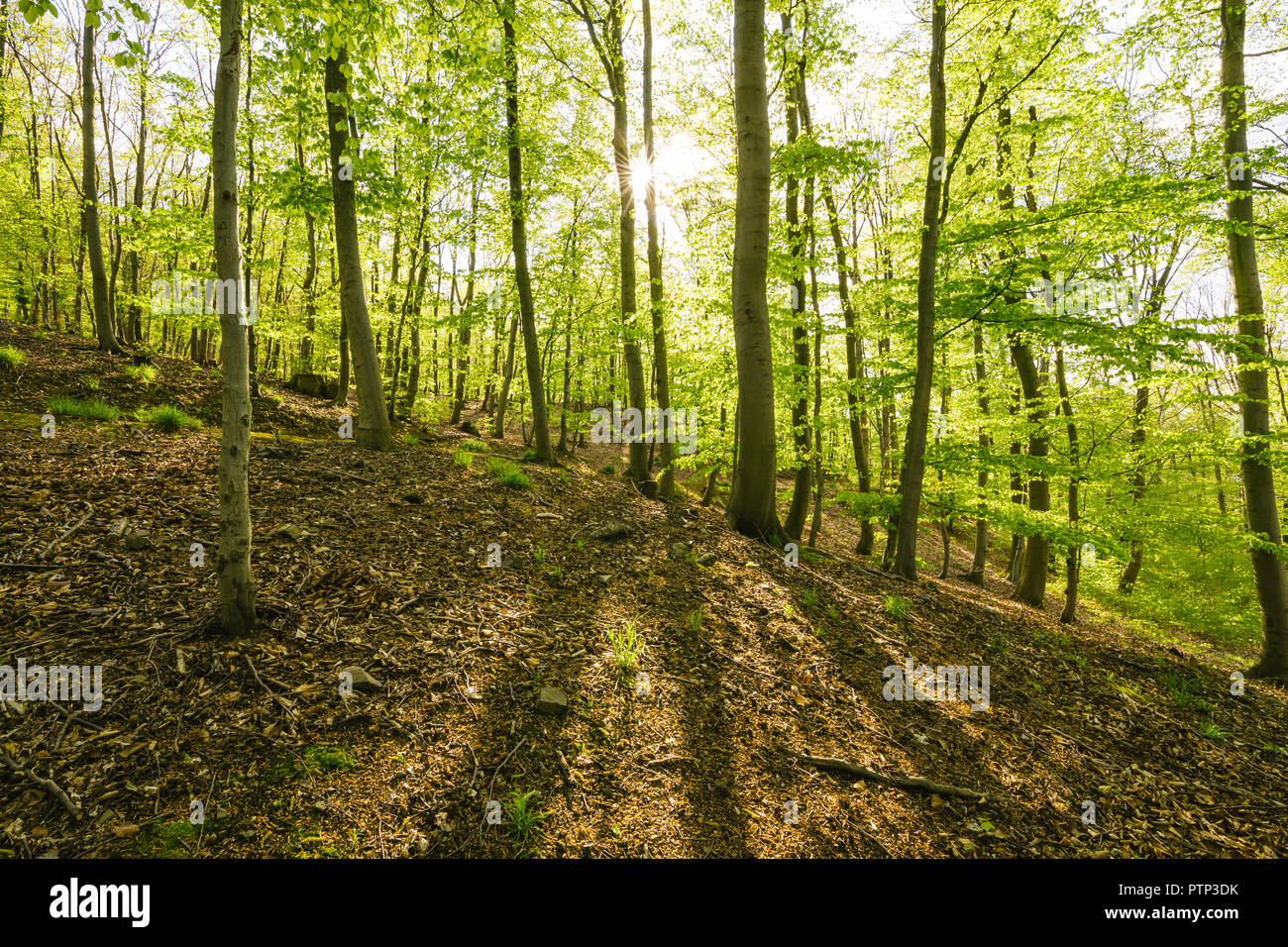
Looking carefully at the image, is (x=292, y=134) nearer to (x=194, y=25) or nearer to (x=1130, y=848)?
(x=1130, y=848)

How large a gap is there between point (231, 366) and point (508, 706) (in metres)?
2.86

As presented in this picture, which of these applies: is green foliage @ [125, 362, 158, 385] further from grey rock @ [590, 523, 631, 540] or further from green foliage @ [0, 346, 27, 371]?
grey rock @ [590, 523, 631, 540]

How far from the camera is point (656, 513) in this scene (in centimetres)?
824

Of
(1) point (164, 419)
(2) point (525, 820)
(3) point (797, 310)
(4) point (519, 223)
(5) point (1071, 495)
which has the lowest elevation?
(2) point (525, 820)

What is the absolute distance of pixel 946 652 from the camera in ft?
17.6

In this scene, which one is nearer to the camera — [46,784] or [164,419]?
[46,784]

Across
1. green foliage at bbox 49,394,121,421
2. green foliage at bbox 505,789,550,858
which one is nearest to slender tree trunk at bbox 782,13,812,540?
green foliage at bbox 505,789,550,858

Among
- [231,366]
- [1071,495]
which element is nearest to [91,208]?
[231,366]

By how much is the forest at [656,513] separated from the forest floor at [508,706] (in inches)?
1.2

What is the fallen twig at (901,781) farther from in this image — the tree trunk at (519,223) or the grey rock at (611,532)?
the tree trunk at (519,223)

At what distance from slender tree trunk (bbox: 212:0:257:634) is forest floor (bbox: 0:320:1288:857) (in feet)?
1.66

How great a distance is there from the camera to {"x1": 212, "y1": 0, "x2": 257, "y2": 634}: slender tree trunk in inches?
122

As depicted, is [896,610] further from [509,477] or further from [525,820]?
[509,477]
